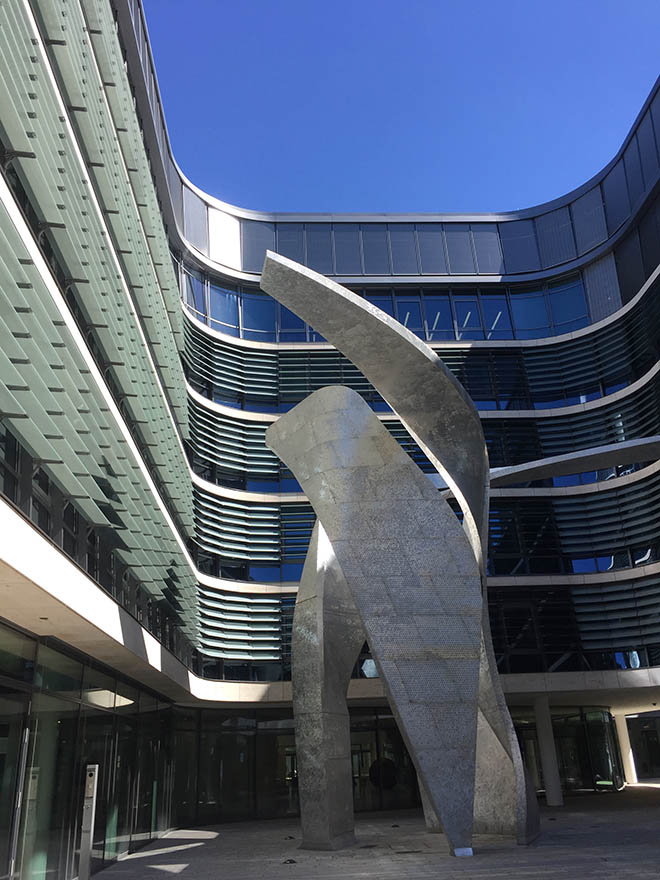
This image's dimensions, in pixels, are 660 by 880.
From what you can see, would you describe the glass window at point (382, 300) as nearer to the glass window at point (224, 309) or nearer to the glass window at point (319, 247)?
the glass window at point (319, 247)

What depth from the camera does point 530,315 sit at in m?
30.8

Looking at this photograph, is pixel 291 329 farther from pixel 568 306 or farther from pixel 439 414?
pixel 439 414

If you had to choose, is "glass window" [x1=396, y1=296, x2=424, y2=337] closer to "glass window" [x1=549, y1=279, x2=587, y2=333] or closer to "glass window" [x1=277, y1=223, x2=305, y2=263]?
"glass window" [x1=277, y1=223, x2=305, y2=263]

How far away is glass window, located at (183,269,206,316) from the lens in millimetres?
27375

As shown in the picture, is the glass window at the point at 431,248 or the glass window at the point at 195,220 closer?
the glass window at the point at 195,220

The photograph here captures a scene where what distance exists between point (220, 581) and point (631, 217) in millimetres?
18744

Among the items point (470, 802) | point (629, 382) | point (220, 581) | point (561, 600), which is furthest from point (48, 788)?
point (629, 382)

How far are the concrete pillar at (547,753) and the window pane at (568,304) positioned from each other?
13.7 m

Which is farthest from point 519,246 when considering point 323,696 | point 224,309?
point 323,696

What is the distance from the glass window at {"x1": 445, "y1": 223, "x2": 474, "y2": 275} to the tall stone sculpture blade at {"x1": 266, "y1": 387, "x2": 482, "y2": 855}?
1889 cm

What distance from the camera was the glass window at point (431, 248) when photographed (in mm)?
31547

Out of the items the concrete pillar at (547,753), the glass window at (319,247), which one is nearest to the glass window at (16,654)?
the concrete pillar at (547,753)

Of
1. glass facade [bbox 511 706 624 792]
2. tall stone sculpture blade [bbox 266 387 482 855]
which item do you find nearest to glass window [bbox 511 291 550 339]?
glass facade [bbox 511 706 624 792]

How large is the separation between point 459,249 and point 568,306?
485cm
